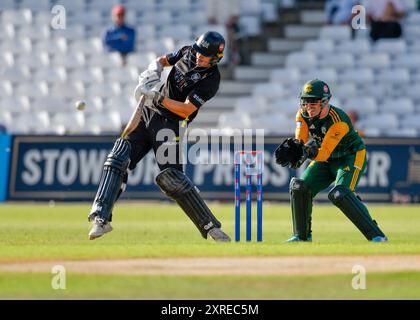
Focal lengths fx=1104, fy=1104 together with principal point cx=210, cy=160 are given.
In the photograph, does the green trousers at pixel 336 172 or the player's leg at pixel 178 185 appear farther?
the green trousers at pixel 336 172

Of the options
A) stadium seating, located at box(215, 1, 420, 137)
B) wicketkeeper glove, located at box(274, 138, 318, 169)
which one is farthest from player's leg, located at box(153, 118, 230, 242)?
stadium seating, located at box(215, 1, 420, 137)

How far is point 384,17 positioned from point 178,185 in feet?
47.0

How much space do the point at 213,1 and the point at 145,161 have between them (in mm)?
5556

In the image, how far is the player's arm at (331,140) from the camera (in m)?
Result: 12.0

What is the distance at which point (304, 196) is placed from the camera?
12.2 m

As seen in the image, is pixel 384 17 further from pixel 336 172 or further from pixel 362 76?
pixel 336 172

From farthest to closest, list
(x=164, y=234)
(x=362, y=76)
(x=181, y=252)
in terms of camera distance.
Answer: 1. (x=362, y=76)
2. (x=164, y=234)
3. (x=181, y=252)

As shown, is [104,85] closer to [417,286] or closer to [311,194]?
[311,194]

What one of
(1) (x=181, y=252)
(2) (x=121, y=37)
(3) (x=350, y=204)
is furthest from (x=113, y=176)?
(2) (x=121, y=37)

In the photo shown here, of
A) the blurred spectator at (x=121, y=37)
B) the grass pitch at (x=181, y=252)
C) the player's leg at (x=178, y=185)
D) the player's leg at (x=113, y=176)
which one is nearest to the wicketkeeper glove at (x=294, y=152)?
the grass pitch at (x=181, y=252)

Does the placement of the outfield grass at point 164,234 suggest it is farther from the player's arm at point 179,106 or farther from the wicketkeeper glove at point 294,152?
the player's arm at point 179,106

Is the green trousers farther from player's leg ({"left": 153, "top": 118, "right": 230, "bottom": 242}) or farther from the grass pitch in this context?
player's leg ({"left": 153, "top": 118, "right": 230, "bottom": 242})

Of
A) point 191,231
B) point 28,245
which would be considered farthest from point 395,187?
point 28,245

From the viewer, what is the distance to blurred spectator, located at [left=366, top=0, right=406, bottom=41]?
24.5 meters
